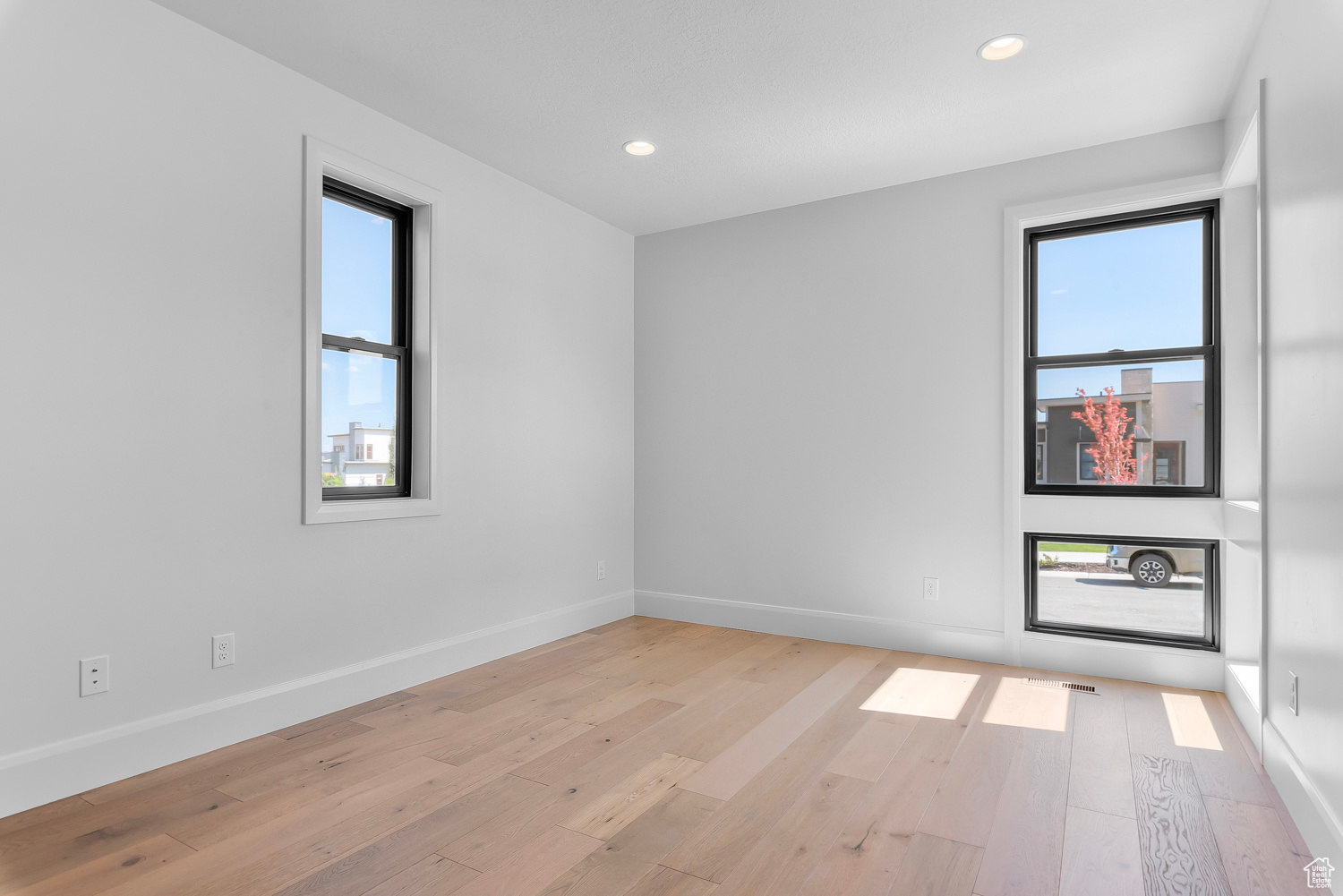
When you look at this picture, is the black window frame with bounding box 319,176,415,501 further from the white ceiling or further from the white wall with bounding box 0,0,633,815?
the white ceiling

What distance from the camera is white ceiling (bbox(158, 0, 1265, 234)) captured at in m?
2.51

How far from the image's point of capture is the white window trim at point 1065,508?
333cm

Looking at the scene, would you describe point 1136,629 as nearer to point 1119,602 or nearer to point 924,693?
point 1119,602

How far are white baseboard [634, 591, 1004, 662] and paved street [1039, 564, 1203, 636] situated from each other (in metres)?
0.36

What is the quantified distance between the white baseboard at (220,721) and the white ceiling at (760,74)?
2.45 meters

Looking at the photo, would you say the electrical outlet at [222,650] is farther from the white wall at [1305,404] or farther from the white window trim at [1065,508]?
the white window trim at [1065,508]

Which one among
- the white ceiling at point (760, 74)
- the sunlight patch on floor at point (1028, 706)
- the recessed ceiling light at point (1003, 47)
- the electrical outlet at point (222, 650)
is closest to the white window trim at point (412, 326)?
the white ceiling at point (760, 74)

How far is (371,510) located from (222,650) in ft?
2.54

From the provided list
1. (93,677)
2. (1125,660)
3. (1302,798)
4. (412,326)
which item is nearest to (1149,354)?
(1125,660)

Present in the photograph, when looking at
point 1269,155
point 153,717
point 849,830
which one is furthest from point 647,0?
point 153,717

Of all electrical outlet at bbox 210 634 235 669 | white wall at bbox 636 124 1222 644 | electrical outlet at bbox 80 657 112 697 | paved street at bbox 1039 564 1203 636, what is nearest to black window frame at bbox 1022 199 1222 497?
white wall at bbox 636 124 1222 644

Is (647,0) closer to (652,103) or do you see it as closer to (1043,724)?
(652,103)

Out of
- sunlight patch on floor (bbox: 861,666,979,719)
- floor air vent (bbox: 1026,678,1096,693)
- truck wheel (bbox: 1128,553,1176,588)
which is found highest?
truck wheel (bbox: 1128,553,1176,588)

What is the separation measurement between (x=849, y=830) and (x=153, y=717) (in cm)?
229
